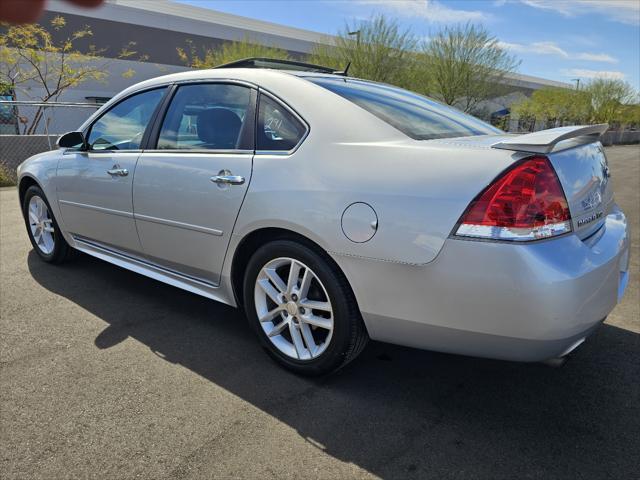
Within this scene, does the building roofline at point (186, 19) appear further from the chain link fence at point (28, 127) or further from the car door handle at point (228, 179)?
the car door handle at point (228, 179)

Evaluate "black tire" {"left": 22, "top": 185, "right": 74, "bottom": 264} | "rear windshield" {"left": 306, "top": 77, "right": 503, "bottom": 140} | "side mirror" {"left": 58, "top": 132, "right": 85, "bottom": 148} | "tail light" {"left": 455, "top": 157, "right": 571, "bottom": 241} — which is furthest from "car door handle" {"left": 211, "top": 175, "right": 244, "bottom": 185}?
"black tire" {"left": 22, "top": 185, "right": 74, "bottom": 264}

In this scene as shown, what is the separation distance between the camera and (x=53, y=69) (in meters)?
21.3

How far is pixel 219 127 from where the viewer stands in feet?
9.55

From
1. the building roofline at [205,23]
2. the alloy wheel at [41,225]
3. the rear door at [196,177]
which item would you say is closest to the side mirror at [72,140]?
the alloy wheel at [41,225]

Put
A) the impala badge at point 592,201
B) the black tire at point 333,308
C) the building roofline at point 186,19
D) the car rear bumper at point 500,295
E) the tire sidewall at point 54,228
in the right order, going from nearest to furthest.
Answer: the car rear bumper at point 500,295, the impala badge at point 592,201, the black tire at point 333,308, the tire sidewall at point 54,228, the building roofline at point 186,19

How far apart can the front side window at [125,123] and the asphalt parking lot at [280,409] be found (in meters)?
1.28

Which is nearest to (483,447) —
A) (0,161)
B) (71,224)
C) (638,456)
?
(638,456)

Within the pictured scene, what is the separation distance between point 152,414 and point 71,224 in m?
2.33

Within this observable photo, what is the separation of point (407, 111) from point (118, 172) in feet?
6.54

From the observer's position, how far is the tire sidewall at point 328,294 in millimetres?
2301

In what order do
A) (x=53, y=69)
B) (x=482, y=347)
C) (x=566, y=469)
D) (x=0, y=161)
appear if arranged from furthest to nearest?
(x=53, y=69) < (x=0, y=161) < (x=482, y=347) < (x=566, y=469)

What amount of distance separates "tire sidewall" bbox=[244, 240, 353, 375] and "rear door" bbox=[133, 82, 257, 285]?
0.26 metres

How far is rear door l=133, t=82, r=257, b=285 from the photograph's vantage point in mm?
2689

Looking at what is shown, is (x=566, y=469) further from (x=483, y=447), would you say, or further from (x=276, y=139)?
(x=276, y=139)
